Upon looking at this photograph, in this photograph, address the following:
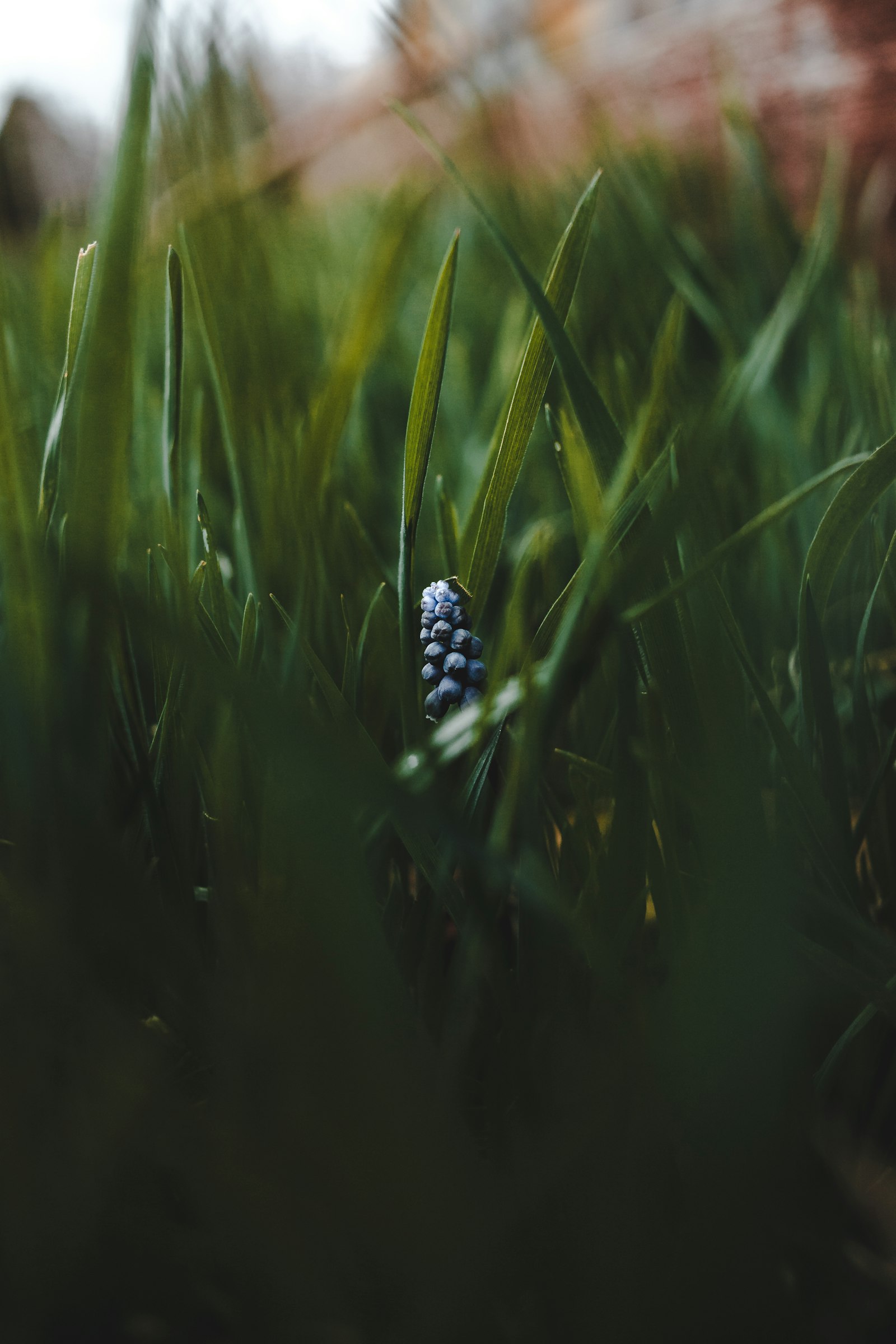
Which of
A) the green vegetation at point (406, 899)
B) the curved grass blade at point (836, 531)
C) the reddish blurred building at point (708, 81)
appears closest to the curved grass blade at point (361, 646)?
the green vegetation at point (406, 899)

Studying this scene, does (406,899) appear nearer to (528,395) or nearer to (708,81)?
(528,395)

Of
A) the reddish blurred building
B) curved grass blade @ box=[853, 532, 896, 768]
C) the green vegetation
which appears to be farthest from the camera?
the reddish blurred building

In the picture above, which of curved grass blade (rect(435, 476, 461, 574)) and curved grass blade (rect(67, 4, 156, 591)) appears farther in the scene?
curved grass blade (rect(435, 476, 461, 574))

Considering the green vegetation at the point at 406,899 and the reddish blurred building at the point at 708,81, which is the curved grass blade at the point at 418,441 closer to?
the green vegetation at the point at 406,899

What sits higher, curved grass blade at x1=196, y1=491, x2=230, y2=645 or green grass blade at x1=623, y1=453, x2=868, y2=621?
curved grass blade at x1=196, y1=491, x2=230, y2=645

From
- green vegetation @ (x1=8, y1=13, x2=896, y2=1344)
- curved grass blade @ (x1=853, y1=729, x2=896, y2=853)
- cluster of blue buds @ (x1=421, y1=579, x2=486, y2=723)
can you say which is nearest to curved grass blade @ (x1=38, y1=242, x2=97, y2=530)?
green vegetation @ (x1=8, y1=13, x2=896, y2=1344)

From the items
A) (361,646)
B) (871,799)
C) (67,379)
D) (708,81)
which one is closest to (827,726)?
(871,799)

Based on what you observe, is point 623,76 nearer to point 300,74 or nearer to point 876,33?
point 876,33

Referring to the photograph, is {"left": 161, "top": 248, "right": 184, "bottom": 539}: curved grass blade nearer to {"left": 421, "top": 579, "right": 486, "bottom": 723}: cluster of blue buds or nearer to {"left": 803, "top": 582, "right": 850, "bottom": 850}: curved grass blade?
{"left": 421, "top": 579, "right": 486, "bottom": 723}: cluster of blue buds
